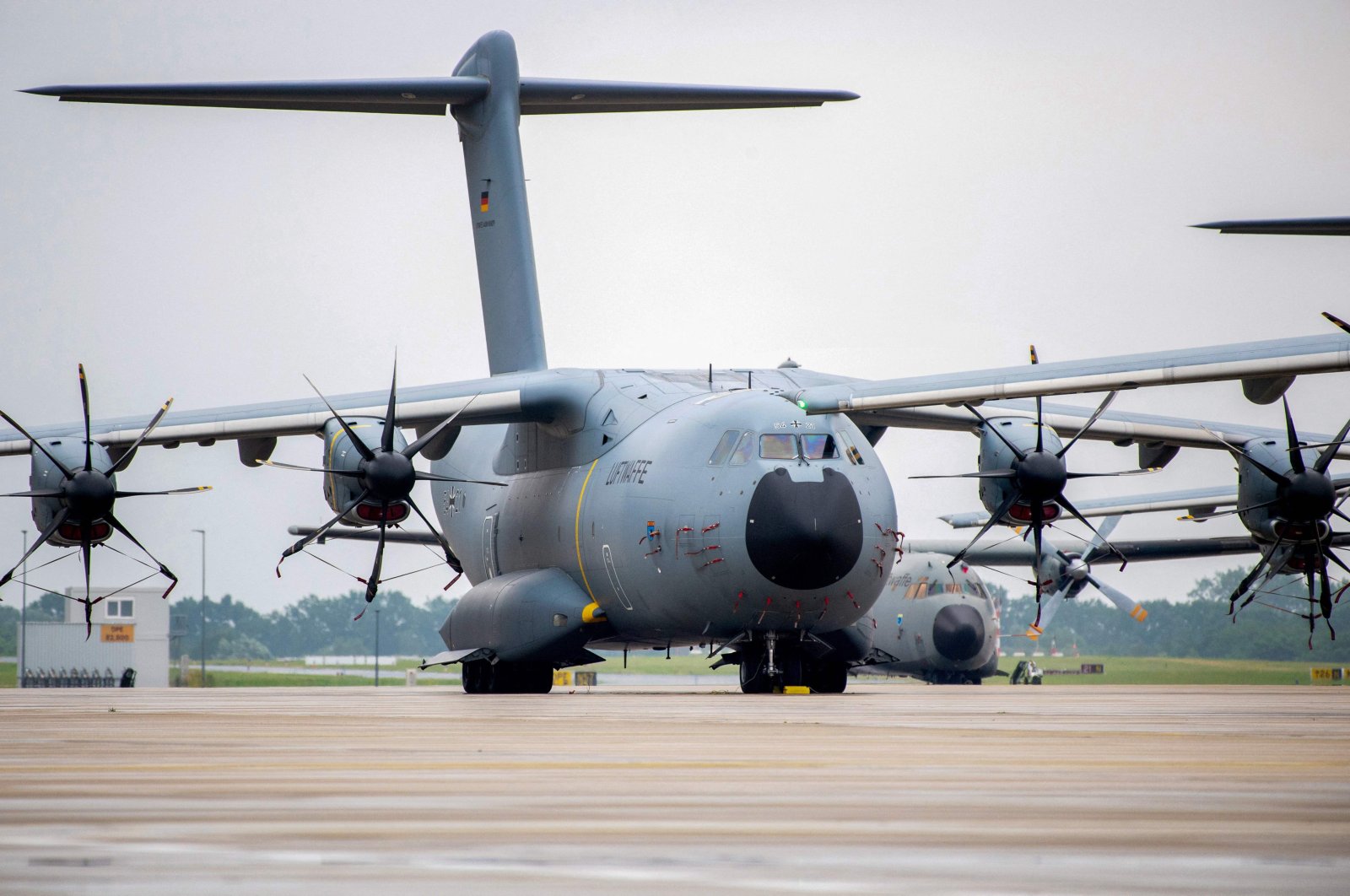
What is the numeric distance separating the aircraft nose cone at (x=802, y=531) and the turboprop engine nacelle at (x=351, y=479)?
3729 mm

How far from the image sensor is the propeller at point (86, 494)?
1786 centimetres

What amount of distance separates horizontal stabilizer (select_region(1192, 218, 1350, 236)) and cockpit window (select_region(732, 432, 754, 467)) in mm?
5557

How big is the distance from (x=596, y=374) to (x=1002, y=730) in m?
12.1

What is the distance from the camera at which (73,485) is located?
58.7ft

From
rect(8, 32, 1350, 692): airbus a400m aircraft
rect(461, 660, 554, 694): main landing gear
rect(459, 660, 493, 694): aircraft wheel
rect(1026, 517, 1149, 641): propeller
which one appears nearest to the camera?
rect(8, 32, 1350, 692): airbus a400m aircraft

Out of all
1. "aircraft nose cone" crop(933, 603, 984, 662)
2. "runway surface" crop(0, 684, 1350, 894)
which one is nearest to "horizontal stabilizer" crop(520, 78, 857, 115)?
"aircraft nose cone" crop(933, 603, 984, 662)

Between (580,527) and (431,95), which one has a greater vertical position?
(431,95)

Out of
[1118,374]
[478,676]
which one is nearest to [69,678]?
[478,676]

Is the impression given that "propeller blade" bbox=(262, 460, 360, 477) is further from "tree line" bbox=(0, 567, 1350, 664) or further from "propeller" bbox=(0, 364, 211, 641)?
"tree line" bbox=(0, 567, 1350, 664)

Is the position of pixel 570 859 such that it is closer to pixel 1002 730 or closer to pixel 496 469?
pixel 1002 730

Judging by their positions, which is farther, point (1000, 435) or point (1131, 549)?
point (1131, 549)

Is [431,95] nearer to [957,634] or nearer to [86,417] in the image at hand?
[86,417]

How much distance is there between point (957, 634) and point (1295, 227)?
19.8 metres

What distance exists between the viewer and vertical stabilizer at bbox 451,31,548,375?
75.9ft
